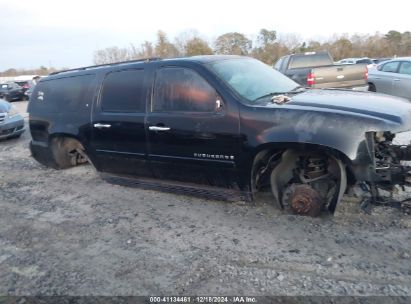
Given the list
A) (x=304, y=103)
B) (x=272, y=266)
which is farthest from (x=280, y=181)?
(x=272, y=266)

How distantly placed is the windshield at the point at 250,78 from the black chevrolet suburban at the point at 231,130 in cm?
2

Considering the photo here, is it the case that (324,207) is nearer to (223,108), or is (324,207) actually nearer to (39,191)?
(223,108)

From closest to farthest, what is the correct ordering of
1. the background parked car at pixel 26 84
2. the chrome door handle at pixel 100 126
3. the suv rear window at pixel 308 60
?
the chrome door handle at pixel 100 126, the suv rear window at pixel 308 60, the background parked car at pixel 26 84

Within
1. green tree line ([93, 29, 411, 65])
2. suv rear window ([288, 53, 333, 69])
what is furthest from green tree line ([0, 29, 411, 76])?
suv rear window ([288, 53, 333, 69])

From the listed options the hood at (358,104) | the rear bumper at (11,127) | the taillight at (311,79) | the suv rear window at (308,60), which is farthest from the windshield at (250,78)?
the suv rear window at (308,60)

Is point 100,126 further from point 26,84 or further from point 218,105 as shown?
point 26,84

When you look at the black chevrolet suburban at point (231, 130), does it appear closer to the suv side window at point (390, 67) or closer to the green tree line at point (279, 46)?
the suv side window at point (390, 67)

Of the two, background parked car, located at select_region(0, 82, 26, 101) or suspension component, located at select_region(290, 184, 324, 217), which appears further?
background parked car, located at select_region(0, 82, 26, 101)

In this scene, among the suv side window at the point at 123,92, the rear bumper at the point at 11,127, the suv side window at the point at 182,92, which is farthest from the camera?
the rear bumper at the point at 11,127

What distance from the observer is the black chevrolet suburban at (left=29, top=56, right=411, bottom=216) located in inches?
140

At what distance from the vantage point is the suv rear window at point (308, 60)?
12.9 metres

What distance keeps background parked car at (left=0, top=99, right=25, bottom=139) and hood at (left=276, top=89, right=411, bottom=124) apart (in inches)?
329

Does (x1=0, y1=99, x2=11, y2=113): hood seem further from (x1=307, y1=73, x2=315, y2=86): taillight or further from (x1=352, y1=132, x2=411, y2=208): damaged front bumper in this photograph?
(x1=352, y1=132, x2=411, y2=208): damaged front bumper

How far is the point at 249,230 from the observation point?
3.88 m
